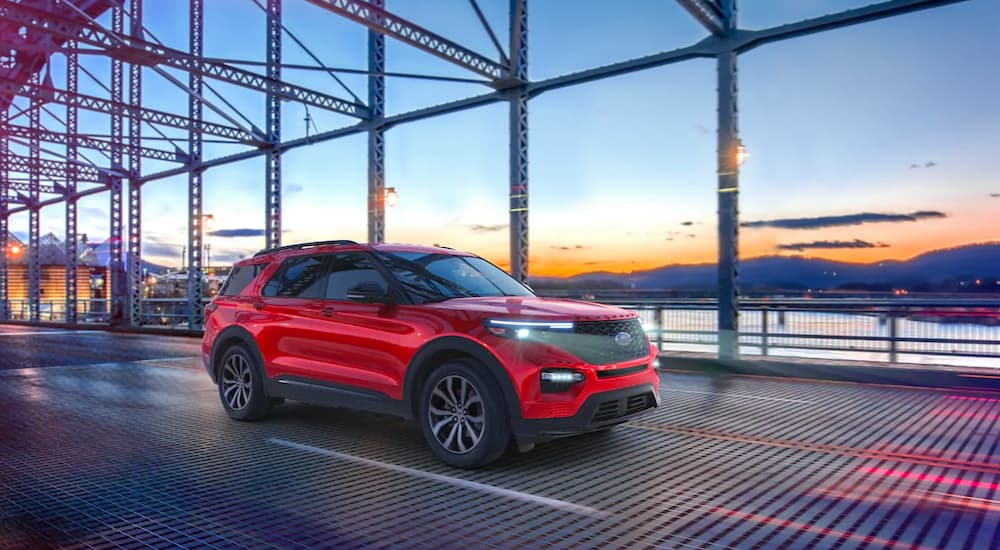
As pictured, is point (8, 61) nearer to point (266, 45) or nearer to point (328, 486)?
point (266, 45)

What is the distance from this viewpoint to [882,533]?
4418mm

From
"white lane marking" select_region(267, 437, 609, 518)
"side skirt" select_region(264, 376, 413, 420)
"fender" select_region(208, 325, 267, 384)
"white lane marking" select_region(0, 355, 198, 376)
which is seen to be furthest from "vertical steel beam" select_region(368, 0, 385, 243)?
"white lane marking" select_region(267, 437, 609, 518)

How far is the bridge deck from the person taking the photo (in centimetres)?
443

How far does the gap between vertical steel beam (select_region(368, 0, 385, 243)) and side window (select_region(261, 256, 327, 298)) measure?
11.7 meters

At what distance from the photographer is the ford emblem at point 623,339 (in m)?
6.14

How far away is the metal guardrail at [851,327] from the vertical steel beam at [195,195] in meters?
16.0

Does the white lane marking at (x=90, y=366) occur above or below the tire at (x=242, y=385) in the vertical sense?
below

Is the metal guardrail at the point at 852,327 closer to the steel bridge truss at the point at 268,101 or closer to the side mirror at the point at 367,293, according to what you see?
the steel bridge truss at the point at 268,101

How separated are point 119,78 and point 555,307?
102 ft

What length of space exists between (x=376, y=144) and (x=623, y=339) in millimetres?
14985

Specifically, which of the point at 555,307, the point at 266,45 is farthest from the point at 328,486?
the point at 266,45

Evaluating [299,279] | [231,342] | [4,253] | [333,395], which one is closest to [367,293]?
[333,395]

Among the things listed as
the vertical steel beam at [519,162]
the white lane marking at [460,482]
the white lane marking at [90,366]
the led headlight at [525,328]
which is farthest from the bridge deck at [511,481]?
the vertical steel beam at [519,162]

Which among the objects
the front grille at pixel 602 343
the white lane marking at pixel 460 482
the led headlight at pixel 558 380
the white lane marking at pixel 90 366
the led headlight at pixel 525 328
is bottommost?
the white lane marking at pixel 90 366
